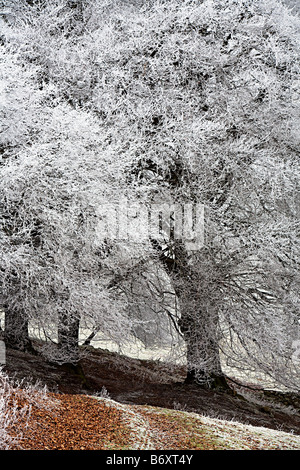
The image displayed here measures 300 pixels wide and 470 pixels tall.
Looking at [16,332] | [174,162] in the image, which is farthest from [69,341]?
[174,162]

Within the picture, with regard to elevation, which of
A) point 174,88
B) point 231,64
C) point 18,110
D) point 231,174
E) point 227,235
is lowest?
point 227,235

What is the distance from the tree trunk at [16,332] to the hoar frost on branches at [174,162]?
33 cm

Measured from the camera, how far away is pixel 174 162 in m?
8.54

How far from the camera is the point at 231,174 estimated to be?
8.56 meters

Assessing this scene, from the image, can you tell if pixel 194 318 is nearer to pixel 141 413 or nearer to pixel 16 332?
pixel 141 413

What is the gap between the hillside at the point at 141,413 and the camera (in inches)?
197

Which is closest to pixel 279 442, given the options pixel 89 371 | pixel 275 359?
pixel 275 359

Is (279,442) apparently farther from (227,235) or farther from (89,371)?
(89,371)

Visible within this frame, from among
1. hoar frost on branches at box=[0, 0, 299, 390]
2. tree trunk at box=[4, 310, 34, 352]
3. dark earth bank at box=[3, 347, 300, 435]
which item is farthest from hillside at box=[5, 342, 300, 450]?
hoar frost on branches at box=[0, 0, 299, 390]

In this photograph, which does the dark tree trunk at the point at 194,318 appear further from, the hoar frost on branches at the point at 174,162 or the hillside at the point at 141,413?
the hillside at the point at 141,413

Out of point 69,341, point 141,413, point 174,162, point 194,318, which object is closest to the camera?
point 141,413

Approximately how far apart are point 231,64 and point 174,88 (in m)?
1.17

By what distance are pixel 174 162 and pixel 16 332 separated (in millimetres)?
4182

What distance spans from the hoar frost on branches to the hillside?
0.71 metres
